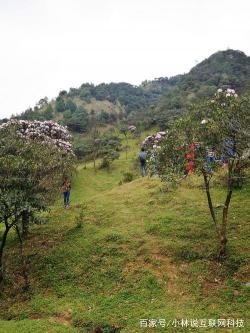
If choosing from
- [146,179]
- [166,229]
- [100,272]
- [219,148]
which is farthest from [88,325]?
[146,179]

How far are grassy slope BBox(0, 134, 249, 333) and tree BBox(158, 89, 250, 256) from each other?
2180mm

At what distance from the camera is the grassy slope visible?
16.8 m

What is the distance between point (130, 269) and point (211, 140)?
7.81 meters

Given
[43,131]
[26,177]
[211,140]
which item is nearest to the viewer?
[211,140]

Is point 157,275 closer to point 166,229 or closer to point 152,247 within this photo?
point 152,247

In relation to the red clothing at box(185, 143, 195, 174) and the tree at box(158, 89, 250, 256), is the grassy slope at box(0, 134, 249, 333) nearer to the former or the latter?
the tree at box(158, 89, 250, 256)

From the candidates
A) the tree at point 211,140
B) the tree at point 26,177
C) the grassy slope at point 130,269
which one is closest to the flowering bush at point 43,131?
the grassy slope at point 130,269

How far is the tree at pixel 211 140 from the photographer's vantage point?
1742 cm

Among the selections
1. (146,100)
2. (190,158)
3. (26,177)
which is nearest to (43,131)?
(26,177)

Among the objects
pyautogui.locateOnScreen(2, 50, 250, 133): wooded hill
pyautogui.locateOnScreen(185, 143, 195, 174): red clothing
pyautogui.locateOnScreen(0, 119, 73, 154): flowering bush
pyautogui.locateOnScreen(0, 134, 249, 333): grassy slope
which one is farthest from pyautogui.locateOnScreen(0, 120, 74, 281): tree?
pyautogui.locateOnScreen(2, 50, 250, 133): wooded hill

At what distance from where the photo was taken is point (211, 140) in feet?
59.1

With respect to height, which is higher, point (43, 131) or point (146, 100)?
point (146, 100)

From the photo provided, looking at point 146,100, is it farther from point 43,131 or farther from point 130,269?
point 130,269

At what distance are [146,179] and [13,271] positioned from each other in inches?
595
